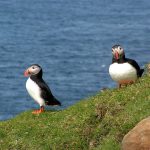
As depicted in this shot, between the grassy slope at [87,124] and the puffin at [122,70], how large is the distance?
1.74 ft

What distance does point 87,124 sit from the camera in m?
19.0

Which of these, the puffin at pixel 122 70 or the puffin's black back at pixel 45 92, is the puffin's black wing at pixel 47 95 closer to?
the puffin's black back at pixel 45 92

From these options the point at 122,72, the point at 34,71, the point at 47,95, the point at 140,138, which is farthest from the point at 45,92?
the point at 140,138

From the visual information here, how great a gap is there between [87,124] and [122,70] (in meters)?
2.61

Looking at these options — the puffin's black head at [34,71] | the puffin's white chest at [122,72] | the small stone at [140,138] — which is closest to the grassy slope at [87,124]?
the puffin's white chest at [122,72]

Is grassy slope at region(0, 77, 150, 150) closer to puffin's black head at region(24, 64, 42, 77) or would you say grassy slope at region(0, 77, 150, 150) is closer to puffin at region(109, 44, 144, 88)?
puffin at region(109, 44, 144, 88)

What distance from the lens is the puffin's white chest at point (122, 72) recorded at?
20.9m

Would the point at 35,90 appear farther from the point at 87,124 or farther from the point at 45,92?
the point at 87,124

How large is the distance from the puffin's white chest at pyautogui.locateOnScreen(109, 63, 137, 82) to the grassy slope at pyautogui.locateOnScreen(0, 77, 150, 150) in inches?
19.8

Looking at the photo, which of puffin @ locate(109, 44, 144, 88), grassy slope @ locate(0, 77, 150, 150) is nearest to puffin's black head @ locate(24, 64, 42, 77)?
grassy slope @ locate(0, 77, 150, 150)

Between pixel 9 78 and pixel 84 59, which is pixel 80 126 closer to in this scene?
pixel 9 78

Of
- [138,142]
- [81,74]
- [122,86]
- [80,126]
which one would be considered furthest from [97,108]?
[81,74]

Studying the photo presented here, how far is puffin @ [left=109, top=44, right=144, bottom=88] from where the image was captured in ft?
68.5

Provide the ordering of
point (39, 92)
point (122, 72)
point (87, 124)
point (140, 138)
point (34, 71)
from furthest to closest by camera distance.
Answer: point (34, 71) → point (39, 92) → point (122, 72) → point (87, 124) → point (140, 138)
